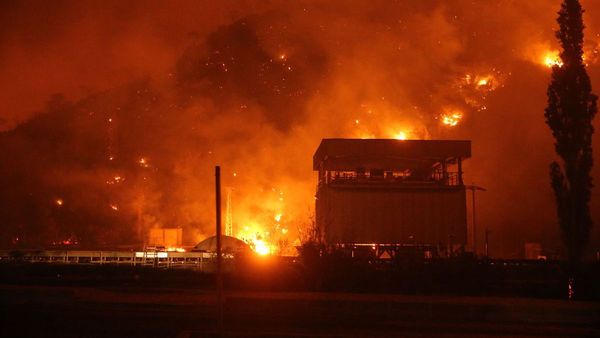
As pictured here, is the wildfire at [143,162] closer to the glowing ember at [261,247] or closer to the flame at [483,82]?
the glowing ember at [261,247]

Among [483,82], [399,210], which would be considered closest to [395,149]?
[399,210]

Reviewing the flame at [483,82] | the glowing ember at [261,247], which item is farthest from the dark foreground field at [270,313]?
the flame at [483,82]

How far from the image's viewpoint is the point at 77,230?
86.0 m

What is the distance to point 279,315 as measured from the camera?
59.4 feet

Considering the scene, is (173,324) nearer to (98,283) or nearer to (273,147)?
(98,283)

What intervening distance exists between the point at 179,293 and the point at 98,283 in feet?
17.6

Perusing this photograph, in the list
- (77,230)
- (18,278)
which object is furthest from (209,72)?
(18,278)

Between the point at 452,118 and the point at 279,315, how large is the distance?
2272 inches

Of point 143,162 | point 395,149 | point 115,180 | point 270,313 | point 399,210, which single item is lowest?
point 270,313

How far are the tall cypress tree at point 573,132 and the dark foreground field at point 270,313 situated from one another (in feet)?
40.4

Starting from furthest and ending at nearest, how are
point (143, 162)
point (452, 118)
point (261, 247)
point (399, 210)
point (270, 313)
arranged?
point (143, 162), point (452, 118), point (261, 247), point (399, 210), point (270, 313)

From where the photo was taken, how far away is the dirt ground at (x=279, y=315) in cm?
1442

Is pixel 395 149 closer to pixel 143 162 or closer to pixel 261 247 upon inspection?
pixel 261 247

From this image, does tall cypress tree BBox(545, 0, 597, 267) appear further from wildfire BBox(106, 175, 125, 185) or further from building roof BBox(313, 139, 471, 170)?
wildfire BBox(106, 175, 125, 185)
